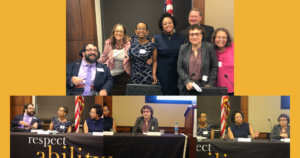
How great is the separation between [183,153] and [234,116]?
671mm

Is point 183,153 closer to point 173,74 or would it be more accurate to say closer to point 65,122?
point 173,74

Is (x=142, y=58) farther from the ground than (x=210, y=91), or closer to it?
farther from the ground

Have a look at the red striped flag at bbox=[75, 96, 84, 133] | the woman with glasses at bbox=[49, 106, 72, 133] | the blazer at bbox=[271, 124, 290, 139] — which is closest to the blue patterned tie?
the red striped flag at bbox=[75, 96, 84, 133]

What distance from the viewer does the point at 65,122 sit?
407cm

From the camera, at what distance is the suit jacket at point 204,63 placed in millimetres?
3682

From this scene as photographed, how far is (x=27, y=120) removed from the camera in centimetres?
413

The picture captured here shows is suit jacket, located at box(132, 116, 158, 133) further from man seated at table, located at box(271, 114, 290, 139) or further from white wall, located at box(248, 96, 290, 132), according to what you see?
man seated at table, located at box(271, 114, 290, 139)

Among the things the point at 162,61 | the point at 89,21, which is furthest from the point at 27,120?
the point at 162,61

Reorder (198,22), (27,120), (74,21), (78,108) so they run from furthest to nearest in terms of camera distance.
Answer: (27,120), (78,108), (74,21), (198,22)

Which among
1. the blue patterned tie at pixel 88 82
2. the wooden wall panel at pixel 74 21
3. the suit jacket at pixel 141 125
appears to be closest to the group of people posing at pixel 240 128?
the suit jacket at pixel 141 125

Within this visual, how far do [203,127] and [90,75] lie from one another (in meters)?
1.31

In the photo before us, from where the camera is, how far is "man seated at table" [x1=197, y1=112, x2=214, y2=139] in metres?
3.79

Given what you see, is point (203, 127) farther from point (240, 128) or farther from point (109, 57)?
point (109, 57)

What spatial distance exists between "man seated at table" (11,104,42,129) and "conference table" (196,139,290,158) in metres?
1.84
